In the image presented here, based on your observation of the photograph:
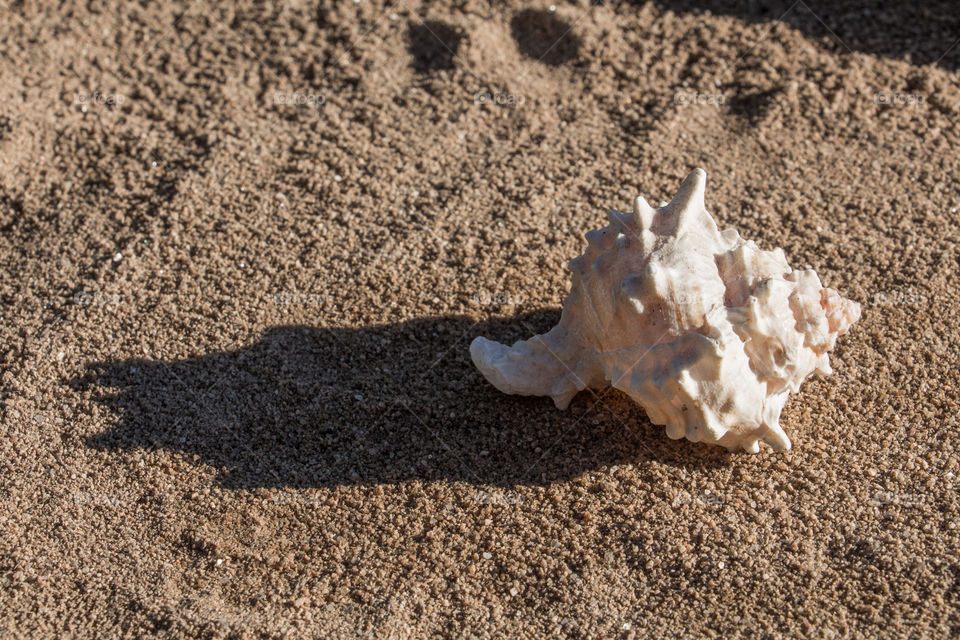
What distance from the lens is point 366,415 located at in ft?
10.7

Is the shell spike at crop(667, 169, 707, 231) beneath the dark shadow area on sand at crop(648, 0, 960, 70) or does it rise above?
beneath

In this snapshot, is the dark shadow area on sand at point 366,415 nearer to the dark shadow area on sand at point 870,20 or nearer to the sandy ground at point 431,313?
the sandy ground at point 431,313

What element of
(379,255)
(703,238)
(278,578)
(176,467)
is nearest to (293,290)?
(379,255)

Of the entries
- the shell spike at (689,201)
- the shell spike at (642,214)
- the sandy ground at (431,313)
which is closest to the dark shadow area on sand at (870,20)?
the sandy ground at (431,313)

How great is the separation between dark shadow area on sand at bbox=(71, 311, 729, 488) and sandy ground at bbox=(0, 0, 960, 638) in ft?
0.04

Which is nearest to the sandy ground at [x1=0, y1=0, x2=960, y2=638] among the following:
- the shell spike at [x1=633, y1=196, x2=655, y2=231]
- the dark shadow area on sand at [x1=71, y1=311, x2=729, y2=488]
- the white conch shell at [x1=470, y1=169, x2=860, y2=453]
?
the dark shadow area on sand at [x1=71, y1=311, x2=729, y2=488]

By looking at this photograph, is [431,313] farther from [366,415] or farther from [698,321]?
[698,321]

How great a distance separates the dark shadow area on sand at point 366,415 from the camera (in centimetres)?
311

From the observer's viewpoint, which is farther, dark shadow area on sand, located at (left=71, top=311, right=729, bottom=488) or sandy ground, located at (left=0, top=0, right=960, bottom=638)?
dark shadow area on sand, located at (left=71, top=311, right=729, bottom=488)

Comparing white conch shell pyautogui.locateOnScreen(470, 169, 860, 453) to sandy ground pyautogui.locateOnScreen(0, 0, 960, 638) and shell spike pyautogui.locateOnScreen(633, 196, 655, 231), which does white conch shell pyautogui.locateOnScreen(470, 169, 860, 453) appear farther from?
sandy ground pyautogui.locateOnScreen(0, 0, 960, 638)

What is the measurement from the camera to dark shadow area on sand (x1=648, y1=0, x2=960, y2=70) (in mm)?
4477

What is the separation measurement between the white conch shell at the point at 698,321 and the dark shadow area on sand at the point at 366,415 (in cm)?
29

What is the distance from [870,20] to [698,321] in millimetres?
2819

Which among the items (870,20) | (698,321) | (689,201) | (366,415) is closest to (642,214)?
(689,201)
